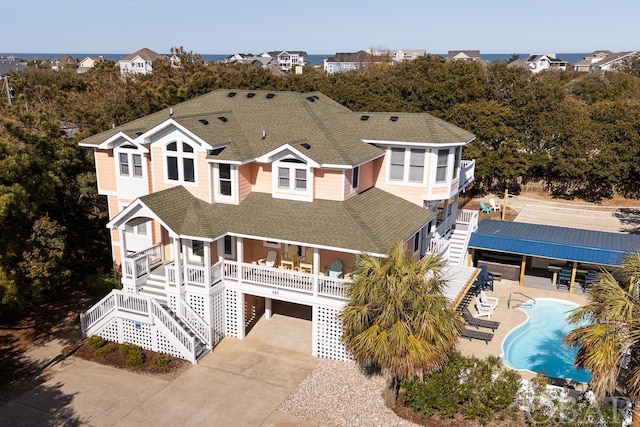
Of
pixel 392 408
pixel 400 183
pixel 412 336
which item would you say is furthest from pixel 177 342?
pixel 400 183

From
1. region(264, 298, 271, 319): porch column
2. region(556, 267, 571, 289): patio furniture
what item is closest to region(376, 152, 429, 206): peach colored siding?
region(264, 298, 271, 319): porch column

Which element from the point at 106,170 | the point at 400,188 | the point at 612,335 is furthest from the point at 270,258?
the point at 612,335

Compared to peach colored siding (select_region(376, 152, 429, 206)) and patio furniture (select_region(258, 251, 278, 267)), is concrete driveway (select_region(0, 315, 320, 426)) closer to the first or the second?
patio furniture (select_region(258, 251, 278, 267))

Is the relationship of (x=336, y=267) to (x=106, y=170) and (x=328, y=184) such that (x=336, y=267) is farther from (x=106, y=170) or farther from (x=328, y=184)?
(x=106, y=170)

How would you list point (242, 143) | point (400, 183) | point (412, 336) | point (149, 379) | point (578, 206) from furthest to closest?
point (578, 206) < point (400, 183) < point (242, 143) < point (149, 379) < point (412, 336)

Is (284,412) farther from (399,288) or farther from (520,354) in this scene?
(520,354)

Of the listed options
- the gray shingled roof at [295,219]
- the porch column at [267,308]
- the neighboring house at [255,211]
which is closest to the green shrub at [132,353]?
the neighboring house at [255,211]
